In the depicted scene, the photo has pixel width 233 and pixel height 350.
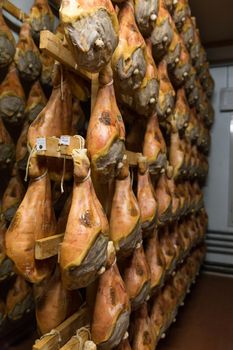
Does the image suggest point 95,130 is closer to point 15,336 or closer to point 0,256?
point 0,256

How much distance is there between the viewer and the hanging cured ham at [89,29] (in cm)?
96

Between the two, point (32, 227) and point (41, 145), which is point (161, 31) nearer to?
point (41, 145)

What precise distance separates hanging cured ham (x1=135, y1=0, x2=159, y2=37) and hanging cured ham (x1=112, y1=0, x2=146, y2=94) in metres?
0.09

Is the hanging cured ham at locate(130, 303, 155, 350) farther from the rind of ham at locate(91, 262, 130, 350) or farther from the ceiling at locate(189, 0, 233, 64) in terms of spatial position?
the ceiling at locate(189, 0, 233, 64)

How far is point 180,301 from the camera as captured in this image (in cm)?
232

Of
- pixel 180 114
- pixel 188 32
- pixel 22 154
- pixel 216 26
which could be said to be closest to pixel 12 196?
pixel 22 154

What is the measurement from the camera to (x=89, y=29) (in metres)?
0.98

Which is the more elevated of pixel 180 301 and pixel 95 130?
pixel 95 130

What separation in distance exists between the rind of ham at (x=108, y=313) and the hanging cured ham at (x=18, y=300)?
0.90 metres

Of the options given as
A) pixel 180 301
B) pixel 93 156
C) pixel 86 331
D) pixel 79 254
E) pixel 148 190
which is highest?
pixel 93 156

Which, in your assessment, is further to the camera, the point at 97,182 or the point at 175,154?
the point at 175,154

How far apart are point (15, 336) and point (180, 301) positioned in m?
1.05

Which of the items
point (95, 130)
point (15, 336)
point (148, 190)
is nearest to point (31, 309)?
point (15, 336)

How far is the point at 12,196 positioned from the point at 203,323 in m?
1.57
